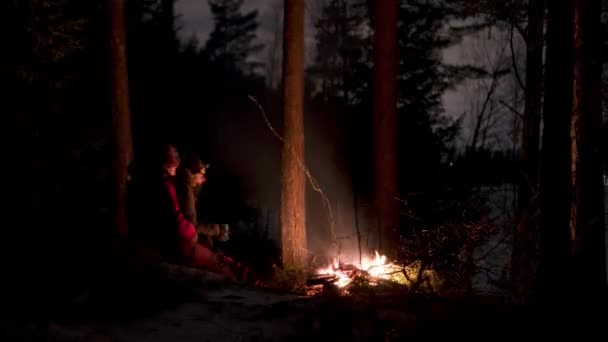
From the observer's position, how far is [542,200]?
15.6ft

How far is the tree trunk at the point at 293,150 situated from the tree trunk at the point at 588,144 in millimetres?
4406

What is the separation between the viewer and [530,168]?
6699mm

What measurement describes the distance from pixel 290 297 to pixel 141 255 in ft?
6.02

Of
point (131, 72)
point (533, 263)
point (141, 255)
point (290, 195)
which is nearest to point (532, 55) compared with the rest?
point (533, 263)

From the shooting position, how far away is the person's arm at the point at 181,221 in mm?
6352

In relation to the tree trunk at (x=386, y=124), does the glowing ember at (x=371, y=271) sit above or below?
below

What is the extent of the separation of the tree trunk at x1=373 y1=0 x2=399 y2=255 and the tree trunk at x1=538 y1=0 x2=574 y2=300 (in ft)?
13.8

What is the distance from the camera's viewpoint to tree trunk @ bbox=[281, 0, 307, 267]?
26.7 feet

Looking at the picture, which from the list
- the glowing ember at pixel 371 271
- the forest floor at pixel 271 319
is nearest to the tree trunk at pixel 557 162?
the forest floor at pixel 271 319

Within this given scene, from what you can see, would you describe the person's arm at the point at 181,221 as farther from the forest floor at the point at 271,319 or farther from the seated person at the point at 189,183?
the forest floor at the point at 271,319

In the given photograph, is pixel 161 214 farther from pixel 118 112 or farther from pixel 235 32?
pixel 235 32

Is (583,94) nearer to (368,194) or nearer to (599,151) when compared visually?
(599,151)

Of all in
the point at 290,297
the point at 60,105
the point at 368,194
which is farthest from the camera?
the point at 368,194

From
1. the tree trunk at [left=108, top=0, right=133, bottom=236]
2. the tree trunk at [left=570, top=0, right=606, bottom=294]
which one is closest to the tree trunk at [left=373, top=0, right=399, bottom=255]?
the tree trunk at [left=570, top=0, right=606, bottom=294]
